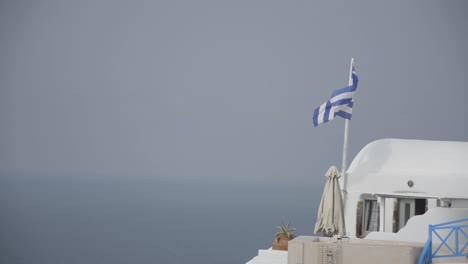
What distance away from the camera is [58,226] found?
37.7 meters

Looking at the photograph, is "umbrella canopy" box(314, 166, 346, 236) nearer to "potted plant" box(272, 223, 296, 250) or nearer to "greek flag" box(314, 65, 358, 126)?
"potted plant" box(272, 223, 296, 250)

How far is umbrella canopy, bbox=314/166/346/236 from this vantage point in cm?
1275

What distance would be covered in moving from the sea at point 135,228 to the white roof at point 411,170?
44.5 feet

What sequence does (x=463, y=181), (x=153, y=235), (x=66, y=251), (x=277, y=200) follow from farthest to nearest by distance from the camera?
1. (x=277, y=200)
2. (x=153, y=235)
3. (x=66, y=251)
4. (x=463, y=181)

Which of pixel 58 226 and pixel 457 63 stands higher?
pixel 457 63

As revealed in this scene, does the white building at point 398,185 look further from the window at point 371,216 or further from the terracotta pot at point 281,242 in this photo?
the terracotta pot at point 281,242

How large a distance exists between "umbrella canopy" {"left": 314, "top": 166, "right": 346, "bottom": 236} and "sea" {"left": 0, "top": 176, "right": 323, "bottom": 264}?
13893 millimetres

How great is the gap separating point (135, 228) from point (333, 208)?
27.1 m

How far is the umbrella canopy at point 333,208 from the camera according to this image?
12750 millimetres

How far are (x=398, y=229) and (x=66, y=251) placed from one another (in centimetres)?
1796

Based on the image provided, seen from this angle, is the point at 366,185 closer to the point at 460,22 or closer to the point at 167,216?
the point at 167,216

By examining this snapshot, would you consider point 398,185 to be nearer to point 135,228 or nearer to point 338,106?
point 338,106

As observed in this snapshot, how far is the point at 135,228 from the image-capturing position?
39125mm

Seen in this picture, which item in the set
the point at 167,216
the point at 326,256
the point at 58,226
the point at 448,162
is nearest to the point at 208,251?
the point at 58,226
